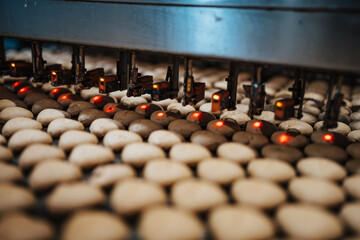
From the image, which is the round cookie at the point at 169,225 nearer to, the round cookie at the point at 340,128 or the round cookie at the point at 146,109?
the round cookie at the point at 146,109

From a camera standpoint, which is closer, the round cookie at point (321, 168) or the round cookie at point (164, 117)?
the round cookie at point (321, 168)

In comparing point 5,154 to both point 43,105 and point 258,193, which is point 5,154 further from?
point 258,193

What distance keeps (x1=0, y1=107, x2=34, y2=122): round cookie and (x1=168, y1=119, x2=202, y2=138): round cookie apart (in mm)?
874

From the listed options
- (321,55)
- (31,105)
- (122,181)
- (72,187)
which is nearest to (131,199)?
(122,181)

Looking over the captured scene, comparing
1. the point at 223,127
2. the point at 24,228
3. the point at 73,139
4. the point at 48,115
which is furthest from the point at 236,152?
the point at 48,115

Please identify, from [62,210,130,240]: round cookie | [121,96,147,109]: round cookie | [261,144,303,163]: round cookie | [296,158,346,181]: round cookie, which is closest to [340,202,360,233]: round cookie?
[296,158,346,181]: round cookie

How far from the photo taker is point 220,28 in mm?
1399

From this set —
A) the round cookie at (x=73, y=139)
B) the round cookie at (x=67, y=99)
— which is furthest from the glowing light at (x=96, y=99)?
the round cookie at (x=73, y=139)

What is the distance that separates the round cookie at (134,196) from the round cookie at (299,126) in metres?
0.97

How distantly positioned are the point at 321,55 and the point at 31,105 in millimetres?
1813

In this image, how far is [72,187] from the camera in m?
1.14

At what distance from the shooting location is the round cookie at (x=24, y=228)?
0.93m

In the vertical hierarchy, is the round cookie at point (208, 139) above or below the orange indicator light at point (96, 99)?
below

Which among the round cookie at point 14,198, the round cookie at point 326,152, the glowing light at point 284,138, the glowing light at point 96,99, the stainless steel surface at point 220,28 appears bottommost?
the round cookie at point 14,198
